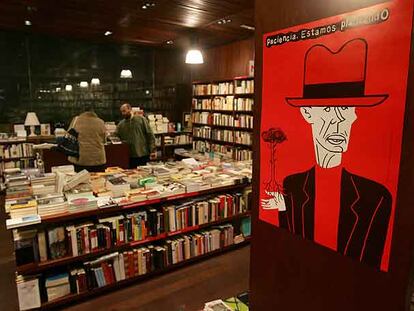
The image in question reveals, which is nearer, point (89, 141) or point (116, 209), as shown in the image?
point (116, 209)

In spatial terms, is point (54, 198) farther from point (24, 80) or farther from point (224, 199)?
point (24, 80)

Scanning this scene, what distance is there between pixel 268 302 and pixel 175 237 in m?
2.20

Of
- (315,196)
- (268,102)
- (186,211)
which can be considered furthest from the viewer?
(186,211)

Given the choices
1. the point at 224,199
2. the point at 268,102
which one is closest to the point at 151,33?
the point at 224,199

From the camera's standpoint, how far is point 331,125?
2.56 ft

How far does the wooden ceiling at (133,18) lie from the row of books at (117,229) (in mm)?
2709

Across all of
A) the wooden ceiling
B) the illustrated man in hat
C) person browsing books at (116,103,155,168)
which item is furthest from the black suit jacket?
person browsing books at (116,103,155,168)

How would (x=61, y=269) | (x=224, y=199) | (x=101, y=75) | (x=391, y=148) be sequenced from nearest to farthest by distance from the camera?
(x=391, y=148), (x=61, y=269), (x=224, y=199), (x=101, y=75)

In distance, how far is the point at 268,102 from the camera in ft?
3.14

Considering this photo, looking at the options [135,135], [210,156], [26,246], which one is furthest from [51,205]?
[210,156]

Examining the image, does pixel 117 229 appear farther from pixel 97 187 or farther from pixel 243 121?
pixel 243 121

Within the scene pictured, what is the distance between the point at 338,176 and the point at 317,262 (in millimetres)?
264

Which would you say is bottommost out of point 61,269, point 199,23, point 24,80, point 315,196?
point 61,269

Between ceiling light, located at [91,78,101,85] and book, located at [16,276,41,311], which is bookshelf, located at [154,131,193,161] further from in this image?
book, located at [16,276,41,311]
